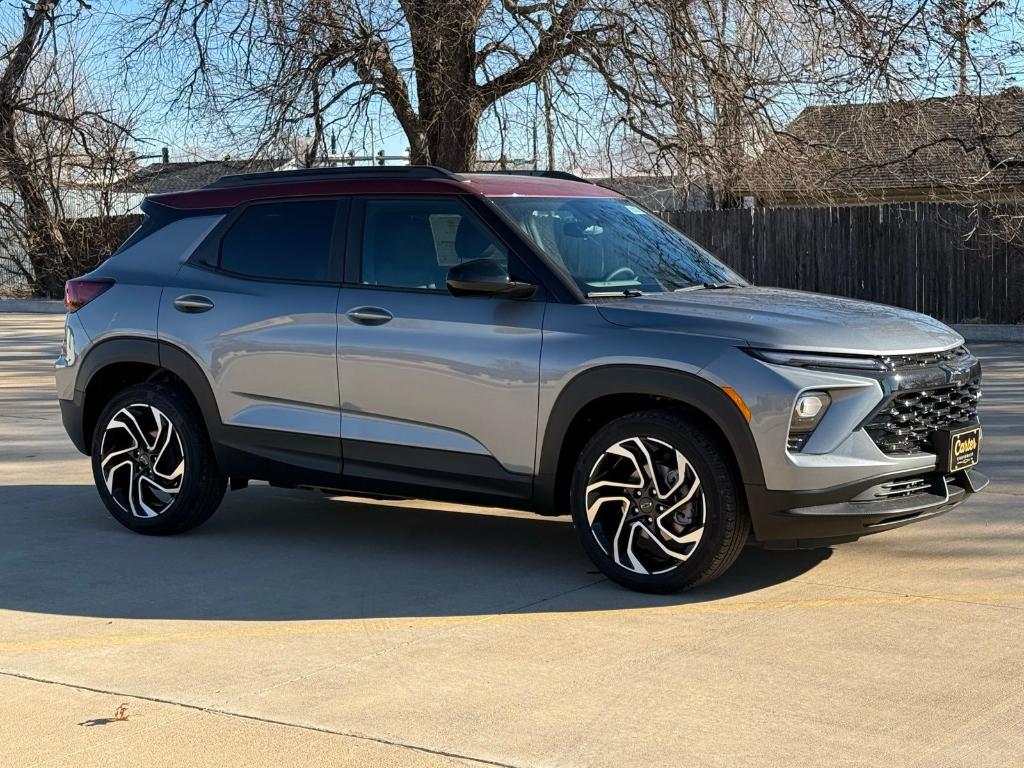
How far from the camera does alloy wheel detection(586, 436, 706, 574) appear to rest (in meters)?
6.30

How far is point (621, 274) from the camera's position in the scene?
697 centimetres

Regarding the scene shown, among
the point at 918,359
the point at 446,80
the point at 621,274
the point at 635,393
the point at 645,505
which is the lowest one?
the point at 645,505

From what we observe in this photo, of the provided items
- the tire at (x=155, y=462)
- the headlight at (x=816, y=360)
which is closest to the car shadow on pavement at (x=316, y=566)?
the tire at (x=155, y=462)

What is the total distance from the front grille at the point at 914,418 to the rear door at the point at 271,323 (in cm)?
259

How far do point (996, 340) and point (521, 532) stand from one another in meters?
14.5

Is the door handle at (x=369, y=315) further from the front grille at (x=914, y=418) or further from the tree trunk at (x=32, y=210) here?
the tree trunk at (x=32, y=210)

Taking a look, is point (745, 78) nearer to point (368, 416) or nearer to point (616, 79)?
point (616, 79)

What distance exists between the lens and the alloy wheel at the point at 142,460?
308 inches

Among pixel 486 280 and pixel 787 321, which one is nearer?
pixel 787 321

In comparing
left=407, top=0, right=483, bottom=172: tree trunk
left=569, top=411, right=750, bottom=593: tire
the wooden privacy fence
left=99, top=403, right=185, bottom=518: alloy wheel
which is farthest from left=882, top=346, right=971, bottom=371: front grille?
the wooden privacy fence

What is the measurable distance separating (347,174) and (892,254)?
55.1ft

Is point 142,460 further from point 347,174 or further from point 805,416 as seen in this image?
point 805,416

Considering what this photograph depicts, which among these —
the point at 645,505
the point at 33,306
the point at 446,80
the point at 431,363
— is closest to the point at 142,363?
the point at 431,363

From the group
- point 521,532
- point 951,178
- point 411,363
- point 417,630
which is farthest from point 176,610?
point 951,178
